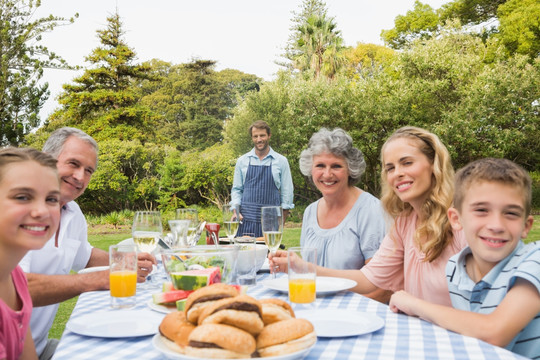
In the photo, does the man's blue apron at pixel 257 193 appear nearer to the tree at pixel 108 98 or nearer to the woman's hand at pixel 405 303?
the woman's hand at pixel 405 303

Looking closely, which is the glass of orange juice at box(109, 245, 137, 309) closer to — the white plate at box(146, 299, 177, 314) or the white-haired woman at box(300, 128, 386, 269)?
the white plate at box(146, 299, 177, 314)

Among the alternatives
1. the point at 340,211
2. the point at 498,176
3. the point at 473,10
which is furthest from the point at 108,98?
the point at 498,176

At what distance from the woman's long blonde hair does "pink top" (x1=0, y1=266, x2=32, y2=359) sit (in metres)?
1.83

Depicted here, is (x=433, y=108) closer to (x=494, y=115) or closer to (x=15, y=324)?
(x=494, y=115)

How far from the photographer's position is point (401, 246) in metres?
2.61

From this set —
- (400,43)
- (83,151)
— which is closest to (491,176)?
(83,151)

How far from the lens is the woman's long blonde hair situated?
7.90 feet

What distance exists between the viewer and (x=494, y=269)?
176cm

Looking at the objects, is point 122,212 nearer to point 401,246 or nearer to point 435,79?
point 435,79

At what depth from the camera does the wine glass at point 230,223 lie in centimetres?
294

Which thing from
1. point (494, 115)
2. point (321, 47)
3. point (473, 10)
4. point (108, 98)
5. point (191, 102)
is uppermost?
point (473, 10)

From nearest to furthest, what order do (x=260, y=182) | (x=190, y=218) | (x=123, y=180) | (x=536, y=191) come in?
(x=190, y=218) → (x=260, y=182) → (x=123, y=180) → (x=536, y=191)

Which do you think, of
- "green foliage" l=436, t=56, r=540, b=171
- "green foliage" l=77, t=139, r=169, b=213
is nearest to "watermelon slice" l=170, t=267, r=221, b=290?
"green foliage" l=77, t=139, r=169, b=213

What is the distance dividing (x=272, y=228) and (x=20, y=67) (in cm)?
1882
